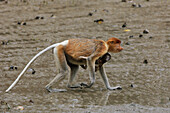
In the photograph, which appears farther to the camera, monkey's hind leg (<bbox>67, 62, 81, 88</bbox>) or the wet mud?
monkey's hind leg (<bbox>67, 62, 81, 88</bbox>)

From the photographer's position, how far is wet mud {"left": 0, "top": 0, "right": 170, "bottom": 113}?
217 inches

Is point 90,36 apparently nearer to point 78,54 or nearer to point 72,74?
point 72,74

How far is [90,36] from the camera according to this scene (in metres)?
9.40

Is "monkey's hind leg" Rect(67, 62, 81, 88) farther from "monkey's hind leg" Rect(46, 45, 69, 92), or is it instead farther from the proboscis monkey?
"monkey's hind leg" Rect(46, 45, 69, 92)

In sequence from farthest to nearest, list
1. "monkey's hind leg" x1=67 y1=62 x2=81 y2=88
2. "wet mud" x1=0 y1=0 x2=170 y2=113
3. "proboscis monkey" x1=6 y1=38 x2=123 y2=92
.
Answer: "monkey's hind leg" x1=67 y1=62 x2=81 y2=88
"proboscis monkey" x1=6 y1=38 x2=123 y2=92
"wet mud" x1=0 y1=0 x2=170 y2=113

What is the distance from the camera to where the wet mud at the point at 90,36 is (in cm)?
551

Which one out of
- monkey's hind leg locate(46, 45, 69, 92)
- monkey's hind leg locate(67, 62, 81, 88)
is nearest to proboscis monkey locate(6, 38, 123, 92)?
monkey's hind leg locate(46, 45, 69, 92)

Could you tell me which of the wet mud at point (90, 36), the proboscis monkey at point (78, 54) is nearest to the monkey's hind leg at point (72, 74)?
the wet mud at point (90, 36)

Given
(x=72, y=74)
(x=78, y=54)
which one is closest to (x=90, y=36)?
(x=72, y=74)

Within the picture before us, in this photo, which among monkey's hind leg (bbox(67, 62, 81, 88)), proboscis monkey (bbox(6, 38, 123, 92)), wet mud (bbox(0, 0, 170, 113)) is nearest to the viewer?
wet mud (bbox(0, 0, 170, 113))

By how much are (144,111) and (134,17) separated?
6404 millimetres

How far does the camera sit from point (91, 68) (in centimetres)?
580

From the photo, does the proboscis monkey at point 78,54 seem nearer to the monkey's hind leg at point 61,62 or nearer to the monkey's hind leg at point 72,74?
the monkey's hind leg at point 61,62

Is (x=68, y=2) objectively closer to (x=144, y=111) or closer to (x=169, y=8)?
(x=169, y=8)
